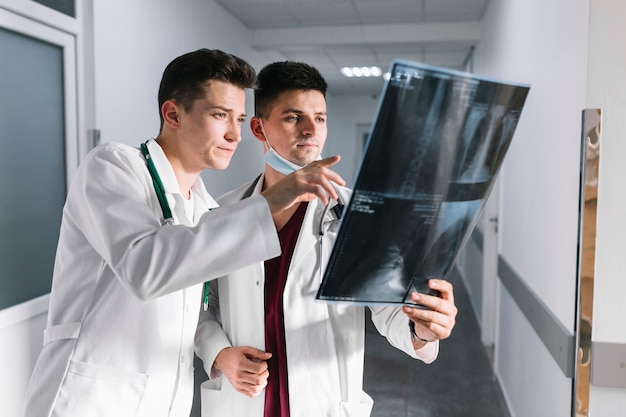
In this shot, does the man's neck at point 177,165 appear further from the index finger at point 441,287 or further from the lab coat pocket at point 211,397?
the index finger at point 441,287

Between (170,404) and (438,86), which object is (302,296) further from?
(438,86)

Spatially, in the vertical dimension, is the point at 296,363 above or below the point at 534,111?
below

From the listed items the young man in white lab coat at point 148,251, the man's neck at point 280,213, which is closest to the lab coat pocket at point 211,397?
the young man in white lab coat at point 148,251

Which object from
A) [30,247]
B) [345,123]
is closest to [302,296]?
[30,247]

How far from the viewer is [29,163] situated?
2562 mm

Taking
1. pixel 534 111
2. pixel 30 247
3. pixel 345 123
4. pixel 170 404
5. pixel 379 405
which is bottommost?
pixel 379 405

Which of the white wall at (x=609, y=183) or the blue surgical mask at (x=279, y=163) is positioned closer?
the blue surgical mask at (x=279, y=163)

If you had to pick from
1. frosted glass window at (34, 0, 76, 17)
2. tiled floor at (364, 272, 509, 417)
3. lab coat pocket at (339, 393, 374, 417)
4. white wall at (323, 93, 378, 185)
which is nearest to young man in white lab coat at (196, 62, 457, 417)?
lab coat pocket at (339, 393, 374, 417)

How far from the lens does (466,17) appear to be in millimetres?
5367

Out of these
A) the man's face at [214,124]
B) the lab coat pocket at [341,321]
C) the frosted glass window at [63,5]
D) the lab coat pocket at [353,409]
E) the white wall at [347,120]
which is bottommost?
the lab coat pocket at [353,409]

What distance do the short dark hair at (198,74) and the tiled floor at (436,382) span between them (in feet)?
8.31

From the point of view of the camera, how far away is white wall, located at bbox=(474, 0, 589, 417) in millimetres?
1869

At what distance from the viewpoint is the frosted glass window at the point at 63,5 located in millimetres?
2668

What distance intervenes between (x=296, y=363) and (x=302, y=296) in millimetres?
154
